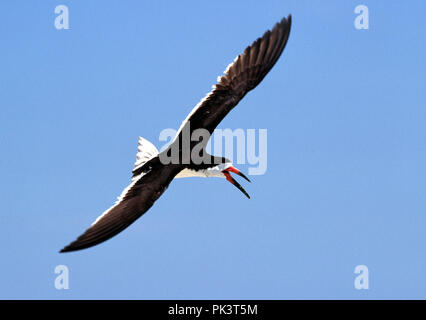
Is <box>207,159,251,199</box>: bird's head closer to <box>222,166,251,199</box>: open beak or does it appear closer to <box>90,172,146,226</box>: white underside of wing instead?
<box>222,166,251,199</box>: open beak

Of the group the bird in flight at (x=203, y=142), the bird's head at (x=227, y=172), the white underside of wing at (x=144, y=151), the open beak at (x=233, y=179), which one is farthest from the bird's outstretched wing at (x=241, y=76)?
the white underside of wing at (x=144, y=151)

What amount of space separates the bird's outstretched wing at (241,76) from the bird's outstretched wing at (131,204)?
1.29 meters

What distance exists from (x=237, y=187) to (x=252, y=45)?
283 cm

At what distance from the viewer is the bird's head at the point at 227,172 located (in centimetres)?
1173

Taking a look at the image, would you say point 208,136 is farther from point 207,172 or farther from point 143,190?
point 143,190

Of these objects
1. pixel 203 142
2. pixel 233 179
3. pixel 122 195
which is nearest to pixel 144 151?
pixel 203 142

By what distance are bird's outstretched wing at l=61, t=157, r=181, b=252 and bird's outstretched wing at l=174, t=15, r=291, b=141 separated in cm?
129

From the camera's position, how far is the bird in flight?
9.91 metres

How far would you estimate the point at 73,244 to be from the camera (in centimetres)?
841

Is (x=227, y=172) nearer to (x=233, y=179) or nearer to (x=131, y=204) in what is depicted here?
(x=233, y=179)

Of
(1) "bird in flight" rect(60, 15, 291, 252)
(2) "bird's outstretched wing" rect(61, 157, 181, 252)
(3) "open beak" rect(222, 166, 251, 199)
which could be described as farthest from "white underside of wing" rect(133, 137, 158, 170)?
(3) "open beak" rect(222, 166, 251, 199)

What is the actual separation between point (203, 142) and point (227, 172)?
3.35 feet

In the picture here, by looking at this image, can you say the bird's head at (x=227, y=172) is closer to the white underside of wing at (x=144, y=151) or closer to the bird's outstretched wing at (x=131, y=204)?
the white underside of wing at (x=144, y=151)

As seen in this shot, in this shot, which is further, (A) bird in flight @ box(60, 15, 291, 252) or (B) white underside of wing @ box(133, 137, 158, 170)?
(B) white underside of wing @ box(133, 137, 158, 170)
